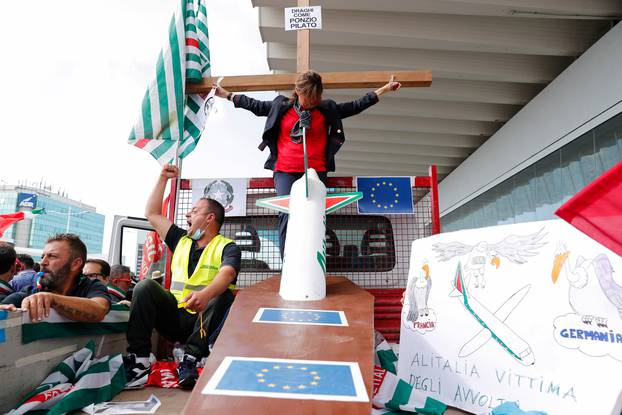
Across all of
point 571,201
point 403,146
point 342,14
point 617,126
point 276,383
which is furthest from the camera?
point 403,146

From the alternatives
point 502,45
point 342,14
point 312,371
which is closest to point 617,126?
point 502,45

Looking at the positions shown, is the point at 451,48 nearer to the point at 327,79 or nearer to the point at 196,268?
the point at 327,79

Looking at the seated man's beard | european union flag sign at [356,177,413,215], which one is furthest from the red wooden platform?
european union flag sign at [356,177,413,215]

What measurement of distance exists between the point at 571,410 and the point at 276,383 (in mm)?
1172

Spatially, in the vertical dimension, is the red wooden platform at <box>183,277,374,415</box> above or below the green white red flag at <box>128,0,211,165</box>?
below

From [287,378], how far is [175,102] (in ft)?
9.33

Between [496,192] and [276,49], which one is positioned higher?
[276,49]

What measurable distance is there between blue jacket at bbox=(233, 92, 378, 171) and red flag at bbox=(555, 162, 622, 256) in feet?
7.67

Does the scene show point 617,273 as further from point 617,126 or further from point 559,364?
point 617,126

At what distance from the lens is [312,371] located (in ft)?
5.33

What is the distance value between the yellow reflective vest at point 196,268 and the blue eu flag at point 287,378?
119cm

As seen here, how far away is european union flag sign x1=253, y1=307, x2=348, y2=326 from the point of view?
6.68 ft

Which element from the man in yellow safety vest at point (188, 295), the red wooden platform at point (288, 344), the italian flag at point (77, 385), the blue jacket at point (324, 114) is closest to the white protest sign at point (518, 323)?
the red wooden platform at point (288, 344)

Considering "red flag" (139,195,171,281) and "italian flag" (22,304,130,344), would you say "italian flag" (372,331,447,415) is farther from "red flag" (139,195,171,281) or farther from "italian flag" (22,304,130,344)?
"red flag" (139,195,171,281)
